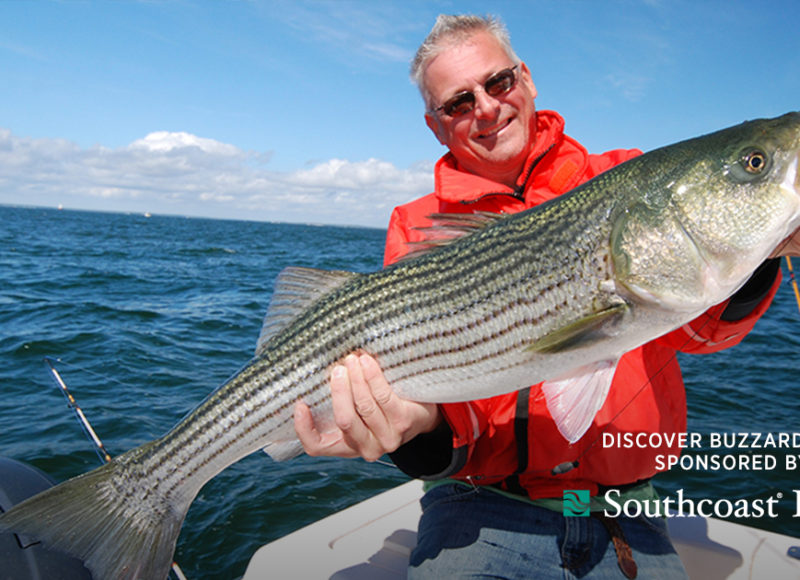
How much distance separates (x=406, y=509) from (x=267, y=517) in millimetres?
2698

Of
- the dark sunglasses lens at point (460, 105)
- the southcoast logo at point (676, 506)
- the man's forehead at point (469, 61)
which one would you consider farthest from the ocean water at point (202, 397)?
the man's forehead at point (469, 61)

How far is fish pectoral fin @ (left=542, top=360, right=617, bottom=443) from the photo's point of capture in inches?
110

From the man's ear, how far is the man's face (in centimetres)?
4

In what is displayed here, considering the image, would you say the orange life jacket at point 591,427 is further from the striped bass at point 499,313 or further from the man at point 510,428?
the striped bass at point 499,313

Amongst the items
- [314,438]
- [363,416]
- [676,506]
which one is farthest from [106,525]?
[676,506]

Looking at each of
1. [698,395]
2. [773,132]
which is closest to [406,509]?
[773,132]

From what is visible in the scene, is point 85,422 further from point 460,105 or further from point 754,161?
point 754,161

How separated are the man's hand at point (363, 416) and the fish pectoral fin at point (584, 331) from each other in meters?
0.89

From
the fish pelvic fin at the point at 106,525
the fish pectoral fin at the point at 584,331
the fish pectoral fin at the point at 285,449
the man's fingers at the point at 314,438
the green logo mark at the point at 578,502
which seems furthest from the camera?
the green logo mark at the point at 578,502

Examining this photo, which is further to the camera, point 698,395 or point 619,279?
point 698,395

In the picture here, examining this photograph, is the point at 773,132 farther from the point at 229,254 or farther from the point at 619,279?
the point at 229,254

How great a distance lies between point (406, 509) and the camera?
554 cm

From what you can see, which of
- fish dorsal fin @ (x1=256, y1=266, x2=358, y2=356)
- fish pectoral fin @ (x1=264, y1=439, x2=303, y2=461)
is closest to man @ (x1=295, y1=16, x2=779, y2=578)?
fish pectoral fin @ (x1=264, y1=439, x2=303, y2=461)

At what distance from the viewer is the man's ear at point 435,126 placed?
452 cm
